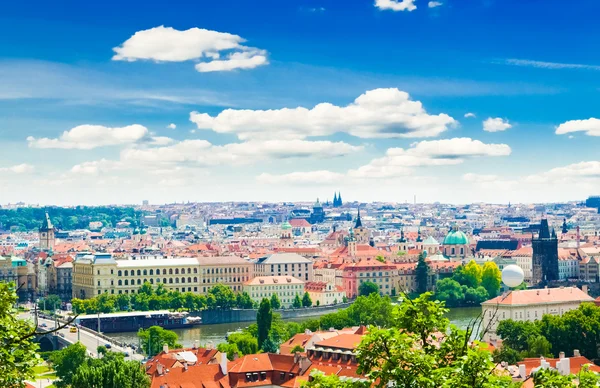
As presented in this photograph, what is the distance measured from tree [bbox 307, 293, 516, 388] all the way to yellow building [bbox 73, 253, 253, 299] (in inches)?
3422

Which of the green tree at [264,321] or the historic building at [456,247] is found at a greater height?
the historic building at [456,247]

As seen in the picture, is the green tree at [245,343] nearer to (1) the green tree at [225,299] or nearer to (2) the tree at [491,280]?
(1) the green tree at [225,299]

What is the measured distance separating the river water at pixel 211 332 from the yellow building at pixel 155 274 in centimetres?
1803

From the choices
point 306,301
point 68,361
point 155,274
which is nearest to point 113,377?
point 68,361

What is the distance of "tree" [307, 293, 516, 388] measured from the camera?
1242 cm

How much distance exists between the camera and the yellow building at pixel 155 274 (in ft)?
325

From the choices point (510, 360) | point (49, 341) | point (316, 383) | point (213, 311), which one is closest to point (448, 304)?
point (213, 311)

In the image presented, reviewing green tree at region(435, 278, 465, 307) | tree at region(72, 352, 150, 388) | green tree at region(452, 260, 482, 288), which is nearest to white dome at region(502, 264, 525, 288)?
green tree at region(435, 278, 465, 307)

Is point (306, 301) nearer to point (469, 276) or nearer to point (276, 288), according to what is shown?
point (276, 288)

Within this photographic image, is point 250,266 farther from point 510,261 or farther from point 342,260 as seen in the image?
point 510,261

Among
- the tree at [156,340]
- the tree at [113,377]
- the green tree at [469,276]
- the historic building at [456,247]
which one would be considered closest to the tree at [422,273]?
the green tree at [469,276]

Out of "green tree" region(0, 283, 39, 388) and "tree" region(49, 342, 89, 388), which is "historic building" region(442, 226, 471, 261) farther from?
"green tree" region(0, 283, 39, 388)

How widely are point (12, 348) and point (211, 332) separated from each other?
212ft

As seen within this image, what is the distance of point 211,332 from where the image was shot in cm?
7594
